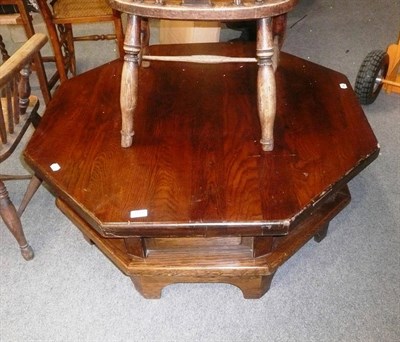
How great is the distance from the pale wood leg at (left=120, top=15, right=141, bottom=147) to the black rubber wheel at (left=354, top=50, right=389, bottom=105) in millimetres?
1225

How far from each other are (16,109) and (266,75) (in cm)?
80

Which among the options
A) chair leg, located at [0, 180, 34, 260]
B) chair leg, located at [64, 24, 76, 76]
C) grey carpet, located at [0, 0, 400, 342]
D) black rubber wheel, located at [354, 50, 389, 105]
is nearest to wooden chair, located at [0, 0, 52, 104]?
chair leg, located at [64, 24, 76, 76]

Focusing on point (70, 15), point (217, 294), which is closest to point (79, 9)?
Answer: point (70, 15)

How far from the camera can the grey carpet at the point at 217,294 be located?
51.4 inches

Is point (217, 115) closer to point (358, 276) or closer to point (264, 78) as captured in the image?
point (264, 78)

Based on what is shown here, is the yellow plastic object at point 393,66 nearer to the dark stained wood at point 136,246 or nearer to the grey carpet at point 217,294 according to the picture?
the grey carpet at point 217,294

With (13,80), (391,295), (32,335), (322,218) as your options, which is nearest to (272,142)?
(322,218)

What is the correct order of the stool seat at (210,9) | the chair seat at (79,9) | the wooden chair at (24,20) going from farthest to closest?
the chair seat at (79,9) → the wooden chair at (24,20) → the stool seat at (210,9)

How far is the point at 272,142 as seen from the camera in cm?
124

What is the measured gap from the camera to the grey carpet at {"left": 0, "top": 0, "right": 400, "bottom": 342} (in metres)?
1.31

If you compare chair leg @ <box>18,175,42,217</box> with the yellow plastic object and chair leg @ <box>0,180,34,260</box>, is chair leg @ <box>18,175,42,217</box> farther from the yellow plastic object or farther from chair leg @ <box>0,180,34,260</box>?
the yellow plastic object

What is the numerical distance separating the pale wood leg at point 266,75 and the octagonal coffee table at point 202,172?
127 mm

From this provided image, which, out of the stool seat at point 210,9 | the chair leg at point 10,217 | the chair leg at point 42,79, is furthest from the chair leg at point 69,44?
the stool seat at point 210,9

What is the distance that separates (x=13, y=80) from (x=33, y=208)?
607 mm
